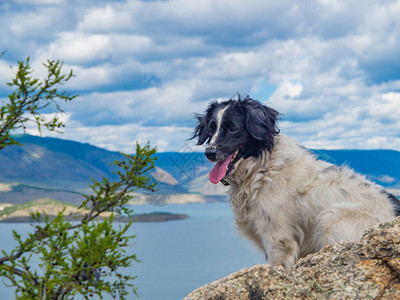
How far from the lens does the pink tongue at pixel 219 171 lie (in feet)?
25.9

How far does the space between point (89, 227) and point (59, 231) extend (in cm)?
43

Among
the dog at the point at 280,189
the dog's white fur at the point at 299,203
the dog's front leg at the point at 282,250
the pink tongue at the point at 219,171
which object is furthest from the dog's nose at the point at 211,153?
the dog's front leg at the point at 282,250

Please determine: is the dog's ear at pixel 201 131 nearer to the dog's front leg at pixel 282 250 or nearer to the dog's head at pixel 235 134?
the dog's head at pixel 235 134

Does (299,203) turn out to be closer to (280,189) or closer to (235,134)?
(280,189)

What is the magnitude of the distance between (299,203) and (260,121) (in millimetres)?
1537

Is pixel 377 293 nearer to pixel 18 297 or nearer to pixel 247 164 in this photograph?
pixel 18 297

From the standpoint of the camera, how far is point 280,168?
7992mm

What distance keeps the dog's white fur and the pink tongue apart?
0.78 feet

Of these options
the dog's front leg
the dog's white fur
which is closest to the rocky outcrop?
the dog's white fur

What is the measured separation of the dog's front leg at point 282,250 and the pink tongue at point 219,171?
1276 millimetres

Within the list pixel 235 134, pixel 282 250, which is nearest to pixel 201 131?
pixel 235 134

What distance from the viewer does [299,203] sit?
764 cm

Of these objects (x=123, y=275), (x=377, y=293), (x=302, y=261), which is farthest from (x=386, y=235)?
(x=123, y=275)

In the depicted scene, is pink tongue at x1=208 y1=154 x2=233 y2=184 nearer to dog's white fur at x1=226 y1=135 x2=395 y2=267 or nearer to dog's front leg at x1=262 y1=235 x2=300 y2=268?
dog's white fur at x1=226 y1=135 x2=395 y2=267
